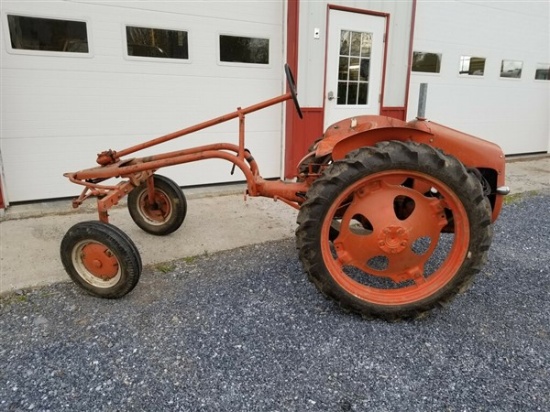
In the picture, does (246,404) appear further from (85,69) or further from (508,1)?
(508,1)

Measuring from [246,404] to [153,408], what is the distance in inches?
15.7

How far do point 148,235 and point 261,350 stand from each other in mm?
1953

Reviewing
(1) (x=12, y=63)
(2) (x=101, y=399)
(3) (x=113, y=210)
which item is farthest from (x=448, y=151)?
→ (1) (x=12, y=63)

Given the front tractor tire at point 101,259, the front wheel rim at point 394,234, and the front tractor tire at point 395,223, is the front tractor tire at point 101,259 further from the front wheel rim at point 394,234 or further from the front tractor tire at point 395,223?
the front wheel rim at point 394,234

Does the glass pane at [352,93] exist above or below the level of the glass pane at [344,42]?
below

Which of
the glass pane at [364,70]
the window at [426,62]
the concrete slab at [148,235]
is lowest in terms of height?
the concrete slab at [148,235]

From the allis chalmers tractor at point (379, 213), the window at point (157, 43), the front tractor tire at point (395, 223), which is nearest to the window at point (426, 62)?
the window at point (157, 43)

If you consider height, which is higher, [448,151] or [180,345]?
[448,151]

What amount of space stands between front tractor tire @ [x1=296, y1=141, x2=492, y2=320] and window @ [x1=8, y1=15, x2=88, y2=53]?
3.50 meters

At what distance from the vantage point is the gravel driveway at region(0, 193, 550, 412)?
1772mm

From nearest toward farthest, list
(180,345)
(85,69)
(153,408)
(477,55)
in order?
(153,408) → (180,345) → (85,69) → (477,55)

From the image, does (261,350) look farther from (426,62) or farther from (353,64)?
(426,62)

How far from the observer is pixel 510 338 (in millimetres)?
2207

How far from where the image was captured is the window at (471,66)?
700 cm
